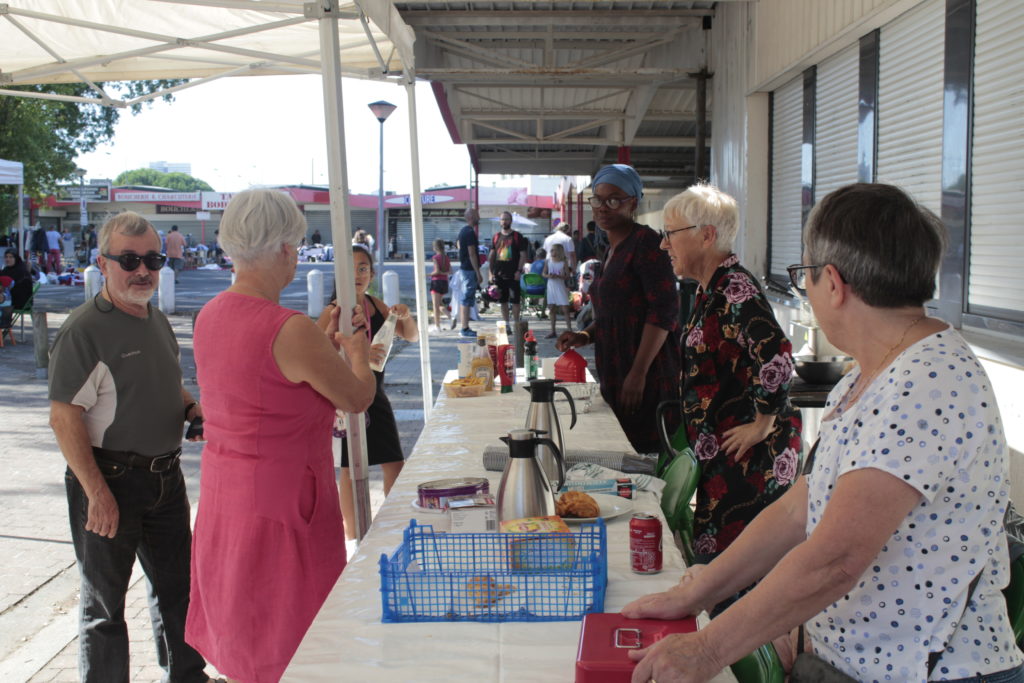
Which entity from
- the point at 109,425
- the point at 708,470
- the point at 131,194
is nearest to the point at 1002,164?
the point at 708,470

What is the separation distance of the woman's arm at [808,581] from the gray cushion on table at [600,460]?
1.55 meters

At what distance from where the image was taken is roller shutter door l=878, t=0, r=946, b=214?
14.8 ft

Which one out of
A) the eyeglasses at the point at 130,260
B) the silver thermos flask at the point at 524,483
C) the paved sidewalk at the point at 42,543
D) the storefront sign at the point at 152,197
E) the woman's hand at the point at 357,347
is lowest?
the paved sidewalk at the point at 42,543

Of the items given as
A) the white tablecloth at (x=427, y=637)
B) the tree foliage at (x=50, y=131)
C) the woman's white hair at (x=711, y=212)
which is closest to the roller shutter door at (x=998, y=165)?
the woman's white hair at (x=711, y=212)

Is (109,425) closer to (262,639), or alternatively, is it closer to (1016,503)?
(262,639)

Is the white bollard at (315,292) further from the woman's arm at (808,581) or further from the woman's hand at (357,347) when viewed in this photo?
the woman's arm at (808,581)

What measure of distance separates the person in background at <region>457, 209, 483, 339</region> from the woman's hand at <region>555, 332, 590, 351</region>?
991 cm

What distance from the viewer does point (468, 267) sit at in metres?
14.6

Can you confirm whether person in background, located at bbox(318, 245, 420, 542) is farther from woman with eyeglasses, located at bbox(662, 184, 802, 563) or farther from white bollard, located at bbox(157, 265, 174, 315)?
white bollard, located at bbox(157, 265, 174, 315)

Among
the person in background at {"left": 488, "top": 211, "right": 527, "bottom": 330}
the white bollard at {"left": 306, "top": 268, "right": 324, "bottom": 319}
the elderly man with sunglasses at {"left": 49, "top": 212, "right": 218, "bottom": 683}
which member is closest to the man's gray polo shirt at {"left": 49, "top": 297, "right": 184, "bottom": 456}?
the elderly man with sunglasses at {"left": 49, "top": 212, "right": 218, "bottom": 683}

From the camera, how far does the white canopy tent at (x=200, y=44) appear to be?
13.6 ft

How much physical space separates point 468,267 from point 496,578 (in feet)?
41.7

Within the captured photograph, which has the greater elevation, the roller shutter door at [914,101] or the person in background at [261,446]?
the roller shutter door at [914,101]

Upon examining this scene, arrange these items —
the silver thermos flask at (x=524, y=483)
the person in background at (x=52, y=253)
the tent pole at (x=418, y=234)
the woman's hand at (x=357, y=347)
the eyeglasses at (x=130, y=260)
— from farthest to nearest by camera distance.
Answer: the person in background at (x=52, y=253) → the tent pole at (x=418, y=234) → the eyeglasses at (x=130, y=260) → the woman's hand at (x=357, y=347) → the silver thermos flask at (x=524, y=483)
